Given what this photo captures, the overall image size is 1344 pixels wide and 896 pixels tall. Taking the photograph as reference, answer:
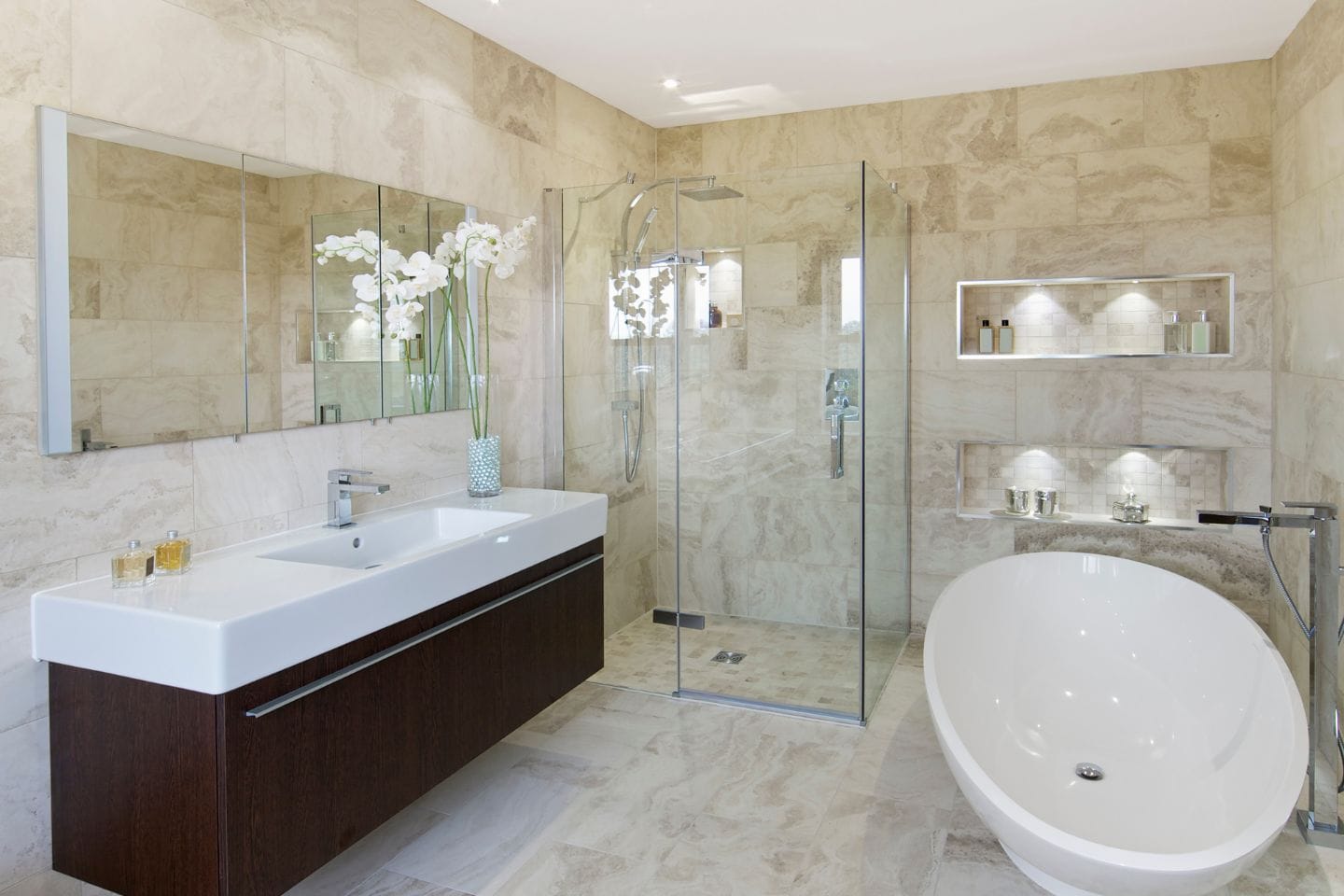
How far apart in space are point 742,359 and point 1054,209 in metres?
1.72

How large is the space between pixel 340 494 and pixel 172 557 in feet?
2.09

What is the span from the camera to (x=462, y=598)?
2.50 metres

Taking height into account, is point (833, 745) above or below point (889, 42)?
below

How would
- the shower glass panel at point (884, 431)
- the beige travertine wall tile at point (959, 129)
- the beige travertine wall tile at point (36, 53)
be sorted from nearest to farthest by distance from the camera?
the beige travertine wall tile at point (36, 53) < the shower glass panel at point (884, 431) < the beige travertine wall tile at point (959, 129)

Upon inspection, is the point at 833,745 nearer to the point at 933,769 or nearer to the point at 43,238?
the point at 933,769

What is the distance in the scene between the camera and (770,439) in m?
3.54

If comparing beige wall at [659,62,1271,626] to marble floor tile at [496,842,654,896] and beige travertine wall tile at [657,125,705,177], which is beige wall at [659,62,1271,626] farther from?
marble floor tile at [496,842,654,896]

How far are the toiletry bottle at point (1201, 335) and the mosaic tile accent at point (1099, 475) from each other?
0.44 m

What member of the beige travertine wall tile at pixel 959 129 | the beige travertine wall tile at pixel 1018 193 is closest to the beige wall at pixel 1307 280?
the beige travertine wall tile at pixel 1018 193

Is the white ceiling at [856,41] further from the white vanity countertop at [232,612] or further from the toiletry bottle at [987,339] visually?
the white vanity countertop at [232,612]

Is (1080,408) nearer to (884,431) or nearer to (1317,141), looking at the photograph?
(884,431)

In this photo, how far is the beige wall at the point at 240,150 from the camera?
1.97 meters

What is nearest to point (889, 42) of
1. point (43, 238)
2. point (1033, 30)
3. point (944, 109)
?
point (1033, 30)

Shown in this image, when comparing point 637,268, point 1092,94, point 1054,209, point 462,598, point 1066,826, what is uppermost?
point 1092,94
